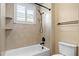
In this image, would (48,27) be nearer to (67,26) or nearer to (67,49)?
(67,26)

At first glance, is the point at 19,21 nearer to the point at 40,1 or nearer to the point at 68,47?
the point at 40,1

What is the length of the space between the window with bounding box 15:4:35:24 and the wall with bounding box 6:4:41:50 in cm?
4

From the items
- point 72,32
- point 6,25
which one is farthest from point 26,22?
point 72,32

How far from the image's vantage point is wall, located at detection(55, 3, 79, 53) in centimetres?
116

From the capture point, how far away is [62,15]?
1.19m

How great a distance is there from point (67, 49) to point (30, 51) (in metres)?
0.39

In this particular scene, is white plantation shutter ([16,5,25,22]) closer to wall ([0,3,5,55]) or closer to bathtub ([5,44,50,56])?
wall ([0,3,5,55])

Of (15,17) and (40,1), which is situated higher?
(40,1)

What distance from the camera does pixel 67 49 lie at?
1.18 m

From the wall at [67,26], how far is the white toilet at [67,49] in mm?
42

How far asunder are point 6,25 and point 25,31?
0.73 ft

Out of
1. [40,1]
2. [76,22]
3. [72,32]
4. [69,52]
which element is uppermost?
[40,1]

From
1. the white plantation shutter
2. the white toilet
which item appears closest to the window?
the white plantation shutter

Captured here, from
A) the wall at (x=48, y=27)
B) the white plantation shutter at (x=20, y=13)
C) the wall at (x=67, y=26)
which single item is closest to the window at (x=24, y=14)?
the white plantation shutter at (x=20, y=13)
